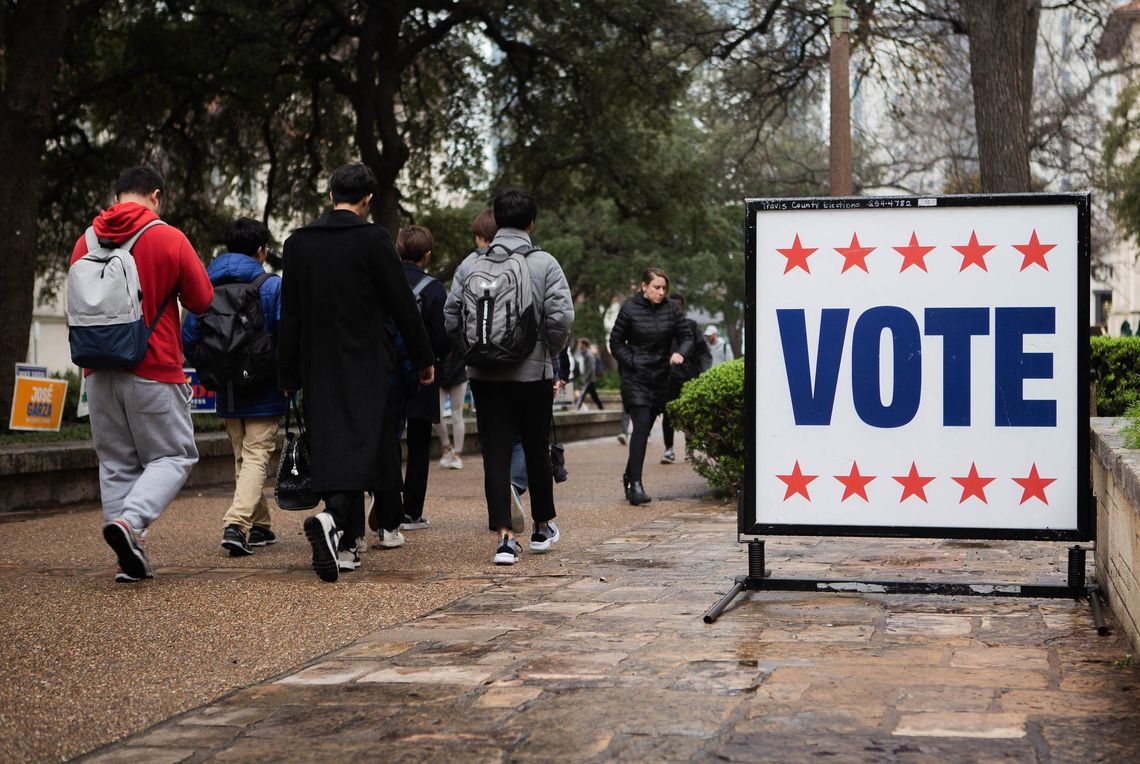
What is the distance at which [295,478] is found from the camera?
722 cm

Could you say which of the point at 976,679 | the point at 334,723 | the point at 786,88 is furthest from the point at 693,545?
the point at 786,88

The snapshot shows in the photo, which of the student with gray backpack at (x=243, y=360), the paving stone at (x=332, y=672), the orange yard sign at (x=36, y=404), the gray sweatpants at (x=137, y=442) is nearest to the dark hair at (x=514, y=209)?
the student with gray backpack at (x=243, y=360)

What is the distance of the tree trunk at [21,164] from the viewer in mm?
14125

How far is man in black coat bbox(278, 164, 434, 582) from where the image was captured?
275 inches

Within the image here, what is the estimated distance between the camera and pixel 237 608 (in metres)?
6.16

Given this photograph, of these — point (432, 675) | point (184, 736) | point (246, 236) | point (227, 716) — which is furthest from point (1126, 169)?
point (184, 736)

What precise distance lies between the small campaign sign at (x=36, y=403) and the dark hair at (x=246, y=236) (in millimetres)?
5566

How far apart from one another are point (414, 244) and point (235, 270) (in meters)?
1.14

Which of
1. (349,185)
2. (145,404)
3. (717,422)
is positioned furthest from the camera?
(717,422)

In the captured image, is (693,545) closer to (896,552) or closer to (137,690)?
(896,552)

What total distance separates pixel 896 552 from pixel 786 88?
42.8 ft

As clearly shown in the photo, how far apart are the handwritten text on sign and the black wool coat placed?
1.95 metres

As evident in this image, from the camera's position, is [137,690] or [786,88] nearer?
[137,690]

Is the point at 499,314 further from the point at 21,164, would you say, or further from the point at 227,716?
the point at 21,164
